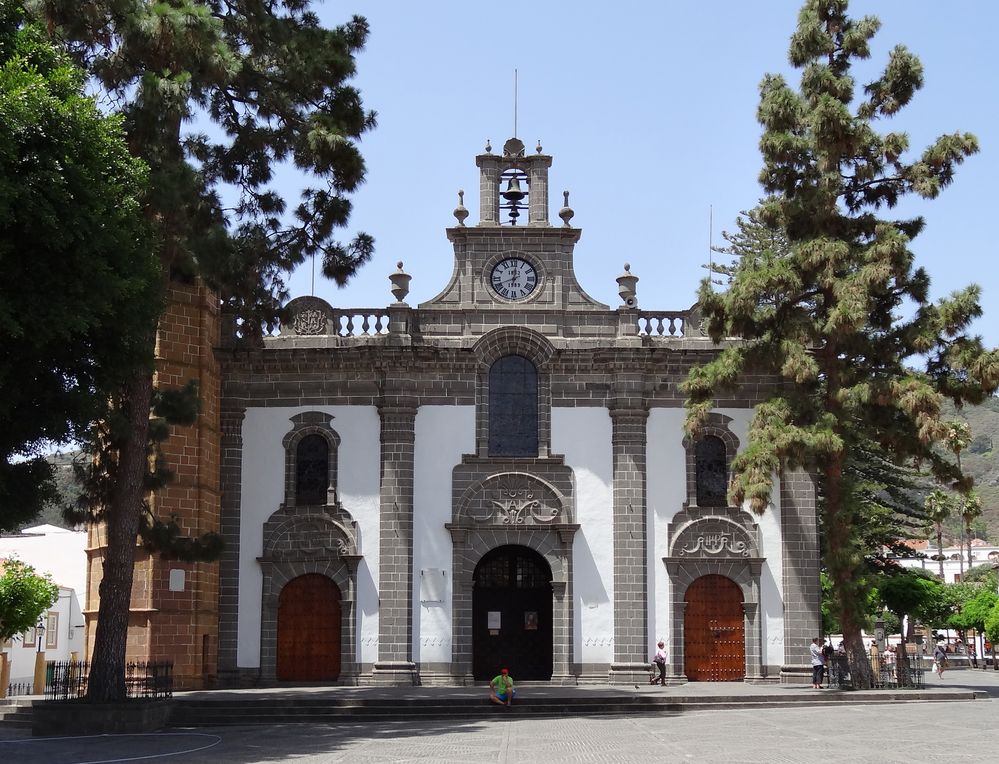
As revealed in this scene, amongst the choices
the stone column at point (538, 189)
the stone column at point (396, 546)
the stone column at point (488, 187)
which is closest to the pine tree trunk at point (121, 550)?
the stone column at point (396, 546)

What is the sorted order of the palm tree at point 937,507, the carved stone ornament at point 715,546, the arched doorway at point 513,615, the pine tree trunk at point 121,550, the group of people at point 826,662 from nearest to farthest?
the pine tree trunk at point 121,550 < the group of people at point 826,662 < the carved stone ornament at point 715,546 < the arched doorway at point 513,615 < the palm tree at point 937,507

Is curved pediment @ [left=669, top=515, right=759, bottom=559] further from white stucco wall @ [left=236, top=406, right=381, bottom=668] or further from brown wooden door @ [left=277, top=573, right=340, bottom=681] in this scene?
brown wooden door @ [left=277, top=573, right=340, bottom=681]

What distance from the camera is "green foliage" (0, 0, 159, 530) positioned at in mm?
16125

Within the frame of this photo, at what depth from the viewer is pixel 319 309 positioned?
98.2 feet

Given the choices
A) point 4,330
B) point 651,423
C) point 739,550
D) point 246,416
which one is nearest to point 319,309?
point 246,416

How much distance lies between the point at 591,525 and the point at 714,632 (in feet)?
12.3

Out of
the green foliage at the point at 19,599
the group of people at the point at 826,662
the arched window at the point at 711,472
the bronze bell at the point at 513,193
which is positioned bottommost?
the group of people at the point at 826,662

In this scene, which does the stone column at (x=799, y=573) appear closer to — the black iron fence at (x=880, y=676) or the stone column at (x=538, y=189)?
the black iron fence at (x=880, y=676)

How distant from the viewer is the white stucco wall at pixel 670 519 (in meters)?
28.5

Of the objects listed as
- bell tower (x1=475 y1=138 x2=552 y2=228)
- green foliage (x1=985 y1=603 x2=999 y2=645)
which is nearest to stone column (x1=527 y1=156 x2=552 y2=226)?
bell tower (x1=475 y1=138 x2=552 y2=228)

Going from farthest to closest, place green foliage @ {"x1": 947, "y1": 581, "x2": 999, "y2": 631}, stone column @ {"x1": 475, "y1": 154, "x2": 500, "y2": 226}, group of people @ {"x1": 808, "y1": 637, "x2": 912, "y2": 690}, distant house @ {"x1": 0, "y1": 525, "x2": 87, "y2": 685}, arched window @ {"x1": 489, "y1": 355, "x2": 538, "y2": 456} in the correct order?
green foliage @ {"x1": 947, "y1": 581, "x2": 999, "y2": 631} < distant house @ {"x1": 0, "y1": 525, "x2": 87, "y2": 685} < stone column @ {"x1": 475, "y1": 154, "x2": 500, "y2": 226} < arched window @ {"x1": 489, "y1": 355, "x2": 538, "y2": 456} < group of people @ {"x1": 808, "y1": 637, "x2": 912, "y2": 690}

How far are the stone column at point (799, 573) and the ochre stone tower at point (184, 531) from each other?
1309cm

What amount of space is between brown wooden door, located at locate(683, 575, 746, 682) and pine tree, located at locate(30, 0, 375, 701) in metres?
11.5

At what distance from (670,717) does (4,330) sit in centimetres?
1309
